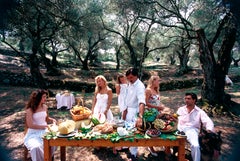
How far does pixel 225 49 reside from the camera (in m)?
9.41

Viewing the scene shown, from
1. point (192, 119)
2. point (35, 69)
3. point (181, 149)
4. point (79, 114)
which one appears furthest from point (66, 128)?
point (35, 69)

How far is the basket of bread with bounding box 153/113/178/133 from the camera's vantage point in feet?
12.4

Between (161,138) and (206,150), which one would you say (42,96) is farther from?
(206,150)

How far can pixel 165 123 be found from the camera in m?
3.87

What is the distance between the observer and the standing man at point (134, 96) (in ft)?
14.6

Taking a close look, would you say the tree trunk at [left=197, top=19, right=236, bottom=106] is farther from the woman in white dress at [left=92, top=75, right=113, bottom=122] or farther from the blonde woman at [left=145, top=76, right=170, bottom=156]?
the woman in white dress at [left=92, top=75, right=113, bottom=122]

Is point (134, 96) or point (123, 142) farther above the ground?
point (134, 96)

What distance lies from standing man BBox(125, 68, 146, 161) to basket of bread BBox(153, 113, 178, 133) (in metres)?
0.48

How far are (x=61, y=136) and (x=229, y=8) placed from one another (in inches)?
243

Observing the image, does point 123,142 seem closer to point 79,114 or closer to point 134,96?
point 79,114

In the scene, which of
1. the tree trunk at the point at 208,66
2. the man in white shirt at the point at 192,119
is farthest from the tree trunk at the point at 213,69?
the man in white shirt at the point at 192,119

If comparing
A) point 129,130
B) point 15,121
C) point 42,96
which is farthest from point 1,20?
point 129,130

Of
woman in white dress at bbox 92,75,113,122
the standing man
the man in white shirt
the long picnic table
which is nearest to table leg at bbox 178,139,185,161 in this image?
the long picnic table

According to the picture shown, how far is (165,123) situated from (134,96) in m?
1.09
